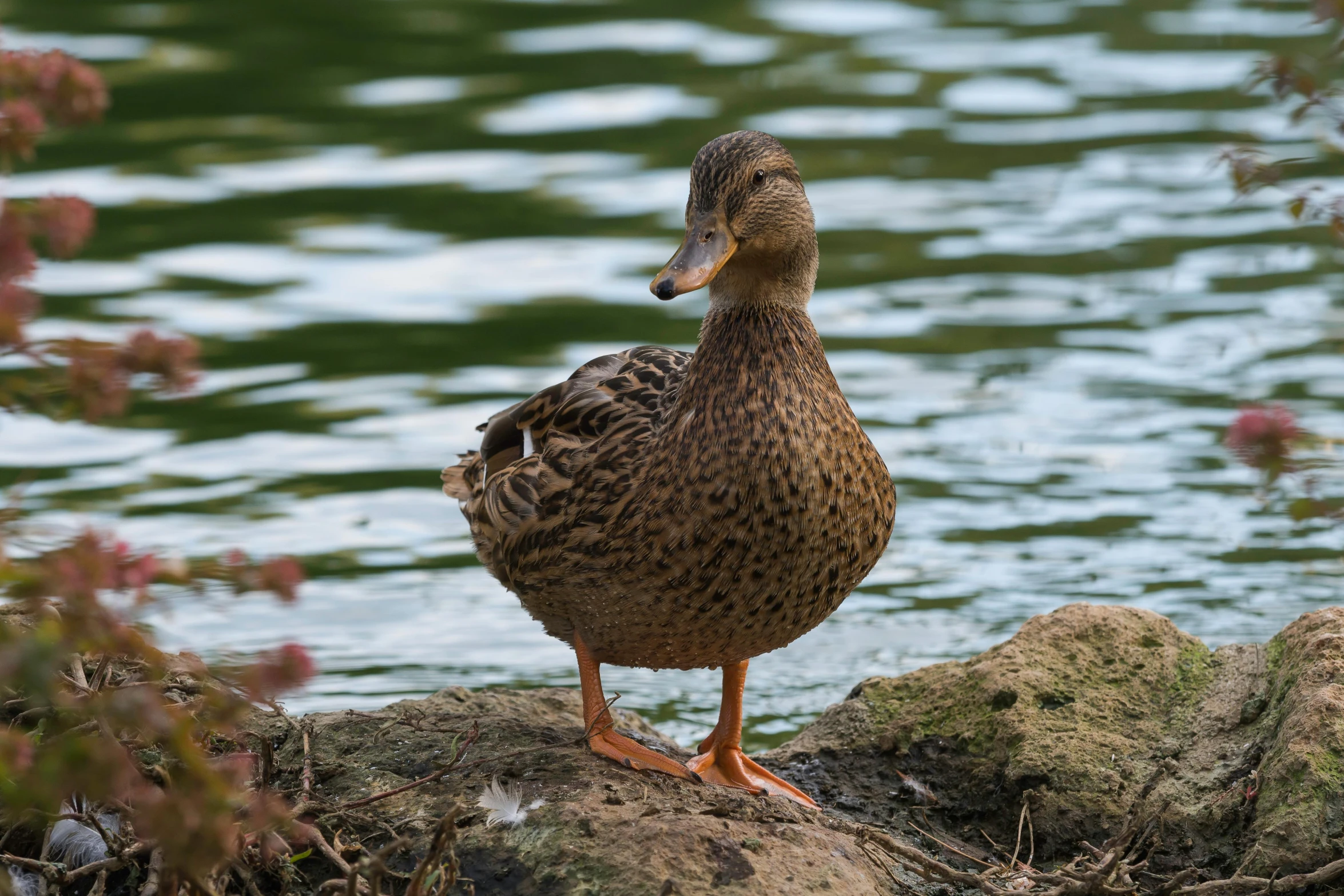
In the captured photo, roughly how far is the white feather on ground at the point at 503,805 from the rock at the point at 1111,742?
113 centimetres

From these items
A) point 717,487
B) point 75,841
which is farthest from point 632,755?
point 75,841

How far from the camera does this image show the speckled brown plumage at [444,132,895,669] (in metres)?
4.19

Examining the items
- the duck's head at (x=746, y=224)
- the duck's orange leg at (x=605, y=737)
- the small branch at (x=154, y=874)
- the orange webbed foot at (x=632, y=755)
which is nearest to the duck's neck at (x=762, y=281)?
the duck's head at (x=746, y=224)

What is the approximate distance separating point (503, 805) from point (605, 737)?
585 mm

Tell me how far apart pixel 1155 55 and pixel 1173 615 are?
8.75 meters

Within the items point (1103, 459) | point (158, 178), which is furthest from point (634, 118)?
point (1103, 459)

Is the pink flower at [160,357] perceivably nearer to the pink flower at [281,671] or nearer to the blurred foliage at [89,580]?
A: the blurred foliage at [89,580]

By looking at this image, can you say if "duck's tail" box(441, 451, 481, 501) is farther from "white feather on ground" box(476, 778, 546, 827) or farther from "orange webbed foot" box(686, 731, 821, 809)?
"white feather on ground" box(476, 778, 546, 827)

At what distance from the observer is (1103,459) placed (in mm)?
8250

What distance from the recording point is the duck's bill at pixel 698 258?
3965 millimetres

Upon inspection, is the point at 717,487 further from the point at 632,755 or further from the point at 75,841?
the point at 75,841

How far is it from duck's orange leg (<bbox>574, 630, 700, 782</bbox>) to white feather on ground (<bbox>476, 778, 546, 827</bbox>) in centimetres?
44

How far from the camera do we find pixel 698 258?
4.15 m

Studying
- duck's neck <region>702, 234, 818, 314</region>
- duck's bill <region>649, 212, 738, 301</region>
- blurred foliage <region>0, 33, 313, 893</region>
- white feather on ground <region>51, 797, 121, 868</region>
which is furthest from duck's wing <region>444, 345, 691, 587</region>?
blurred foliage <region>0, 33, 313, 893</region>
